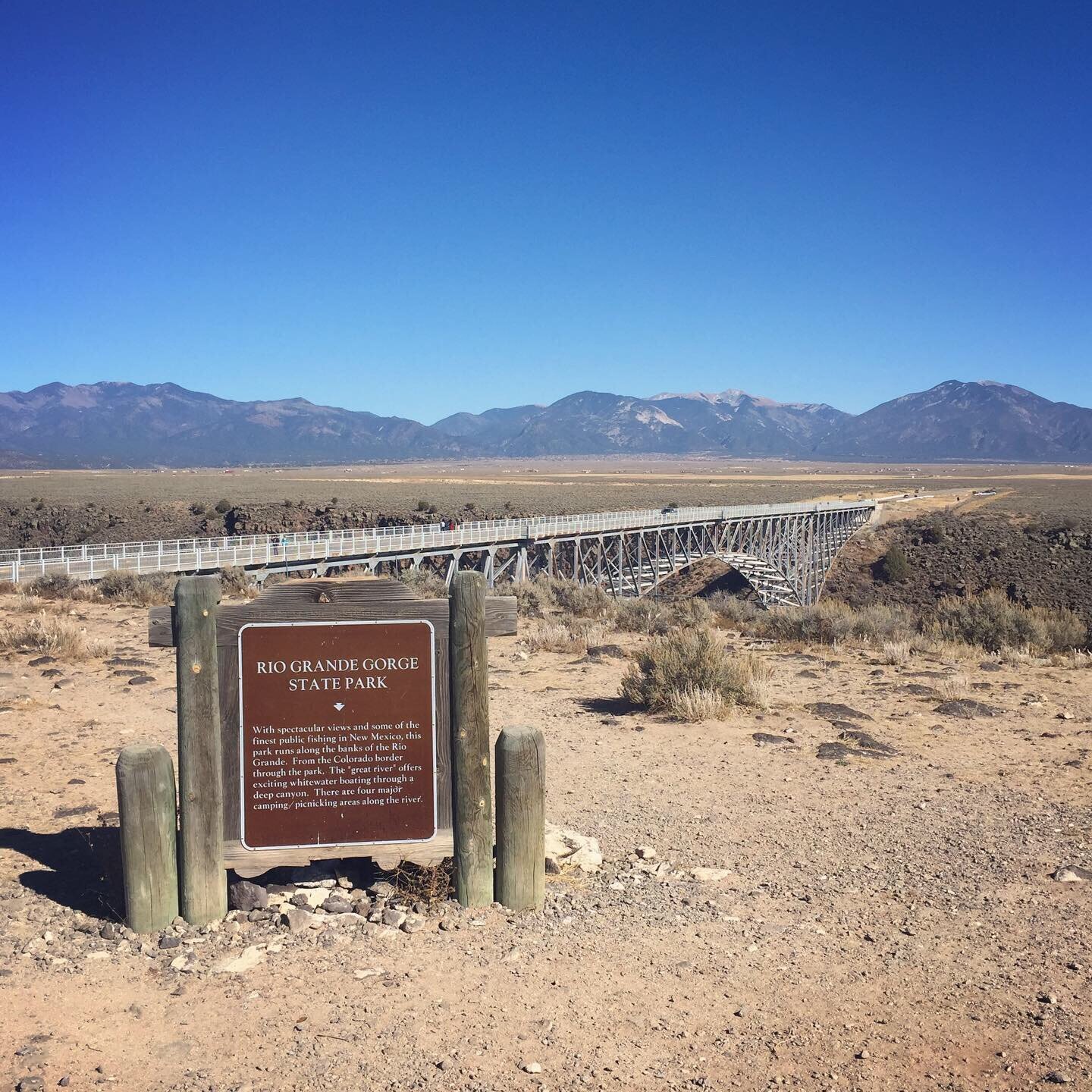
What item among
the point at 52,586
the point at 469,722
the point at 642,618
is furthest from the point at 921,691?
the point at 52,586

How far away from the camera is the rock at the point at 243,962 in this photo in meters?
4.41

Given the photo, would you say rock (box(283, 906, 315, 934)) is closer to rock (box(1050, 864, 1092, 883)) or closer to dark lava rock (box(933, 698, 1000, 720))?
rock (box(1050, 864, 1092, 883))

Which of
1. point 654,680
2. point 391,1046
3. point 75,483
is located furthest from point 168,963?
point 75,483

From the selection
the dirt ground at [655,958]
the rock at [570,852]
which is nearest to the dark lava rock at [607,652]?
the dirt ground at [655,958]

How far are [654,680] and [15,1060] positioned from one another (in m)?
7.04

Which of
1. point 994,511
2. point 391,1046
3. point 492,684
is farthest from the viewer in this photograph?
point 994,511

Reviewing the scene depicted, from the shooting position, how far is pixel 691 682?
32.0ft

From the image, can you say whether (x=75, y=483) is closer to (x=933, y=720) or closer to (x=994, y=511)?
(x=994, y=511)

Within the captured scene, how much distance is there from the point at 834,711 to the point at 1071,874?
13.9 ft

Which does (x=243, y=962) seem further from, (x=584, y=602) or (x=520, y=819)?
(x=584, y=602)

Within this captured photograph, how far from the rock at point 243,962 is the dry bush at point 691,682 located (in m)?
5.50

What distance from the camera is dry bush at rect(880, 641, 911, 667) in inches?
502

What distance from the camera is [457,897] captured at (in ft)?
16.6

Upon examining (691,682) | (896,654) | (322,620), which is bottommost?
(896,654)
